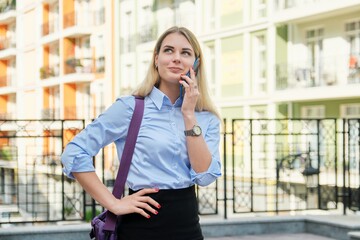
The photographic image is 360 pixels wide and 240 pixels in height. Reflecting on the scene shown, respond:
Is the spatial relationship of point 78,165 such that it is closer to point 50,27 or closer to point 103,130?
point 103,130

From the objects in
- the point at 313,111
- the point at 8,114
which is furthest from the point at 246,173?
the point at 8,114

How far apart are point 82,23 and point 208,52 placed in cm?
863

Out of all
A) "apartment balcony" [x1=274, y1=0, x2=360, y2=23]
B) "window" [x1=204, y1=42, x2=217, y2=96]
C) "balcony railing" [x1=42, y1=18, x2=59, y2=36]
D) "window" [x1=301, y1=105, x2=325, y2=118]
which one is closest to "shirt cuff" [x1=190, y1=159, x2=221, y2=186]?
"apartment balcony" [x1=274, y1=0, x2=360, y2=23]

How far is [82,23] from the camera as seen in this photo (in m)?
31.8

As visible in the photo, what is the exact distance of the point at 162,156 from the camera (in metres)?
2.43

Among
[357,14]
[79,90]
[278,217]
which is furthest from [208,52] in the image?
[278,217]

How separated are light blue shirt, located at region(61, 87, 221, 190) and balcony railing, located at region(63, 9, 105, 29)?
29131mm

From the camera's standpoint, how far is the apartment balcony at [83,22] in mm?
31297

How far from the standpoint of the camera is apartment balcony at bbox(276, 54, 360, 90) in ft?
63.6

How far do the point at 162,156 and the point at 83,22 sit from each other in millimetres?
30042

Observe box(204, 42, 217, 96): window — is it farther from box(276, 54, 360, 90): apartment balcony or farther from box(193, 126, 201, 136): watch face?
box(193, 126, 201, 136): watch face

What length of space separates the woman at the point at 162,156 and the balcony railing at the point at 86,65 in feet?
93.8

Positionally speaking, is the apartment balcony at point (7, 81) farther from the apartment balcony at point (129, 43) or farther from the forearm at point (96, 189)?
the forearm at point (96, 189)

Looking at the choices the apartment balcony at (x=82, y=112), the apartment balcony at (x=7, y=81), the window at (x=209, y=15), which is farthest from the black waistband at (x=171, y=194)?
the apartment balcony at (x=7, y=81)
